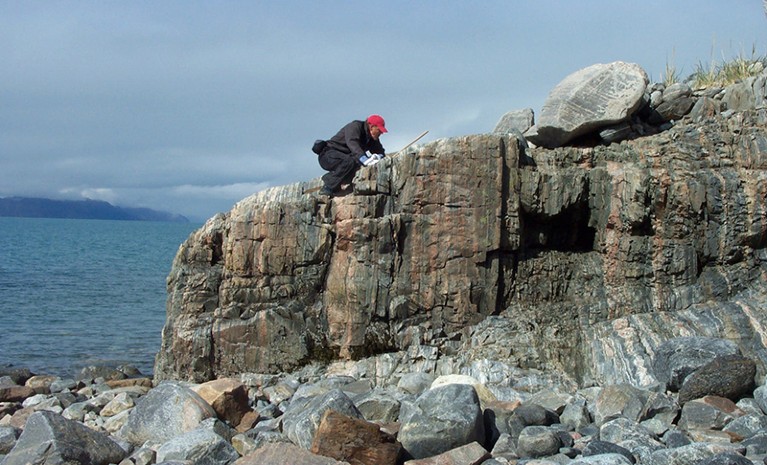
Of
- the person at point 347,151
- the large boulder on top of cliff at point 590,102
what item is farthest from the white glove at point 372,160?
the large boulder on top of cliff at point 590,102

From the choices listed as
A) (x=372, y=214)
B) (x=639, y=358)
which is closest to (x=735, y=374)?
(x=639, y=358)

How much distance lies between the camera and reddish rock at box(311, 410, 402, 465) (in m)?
9.13

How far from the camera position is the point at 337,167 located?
14672 millimetres

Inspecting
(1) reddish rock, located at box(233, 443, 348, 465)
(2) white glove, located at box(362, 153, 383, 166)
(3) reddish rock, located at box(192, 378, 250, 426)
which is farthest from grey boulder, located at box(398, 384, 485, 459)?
(2) white glove, located at box(362, 153, 383, 166)

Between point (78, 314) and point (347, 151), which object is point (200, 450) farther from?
point (78, 314)

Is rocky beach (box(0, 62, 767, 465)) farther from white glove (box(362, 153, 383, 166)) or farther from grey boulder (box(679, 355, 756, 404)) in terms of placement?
grey boulder (box(679, 355, 756, 404))

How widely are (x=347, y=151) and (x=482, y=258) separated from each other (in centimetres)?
299

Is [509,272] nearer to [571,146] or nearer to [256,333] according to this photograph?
[571,146]

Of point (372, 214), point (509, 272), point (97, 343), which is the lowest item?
point (97, 343)

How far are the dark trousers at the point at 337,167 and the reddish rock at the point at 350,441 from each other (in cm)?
607

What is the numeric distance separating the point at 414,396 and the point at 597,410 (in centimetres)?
280

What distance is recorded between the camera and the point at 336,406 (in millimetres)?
10055

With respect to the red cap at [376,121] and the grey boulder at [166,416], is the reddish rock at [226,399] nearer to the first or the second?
the grey boulder at [166,416]

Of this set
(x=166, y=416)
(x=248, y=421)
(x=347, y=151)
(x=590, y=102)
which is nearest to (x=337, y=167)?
(x=347, y=151)
